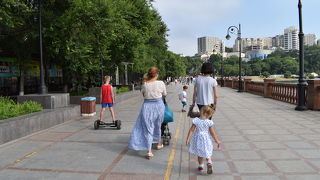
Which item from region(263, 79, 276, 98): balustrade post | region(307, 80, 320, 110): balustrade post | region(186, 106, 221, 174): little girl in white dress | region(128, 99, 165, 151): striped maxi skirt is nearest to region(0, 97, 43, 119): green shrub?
region(128, 99, 165, 151): striped maxi skirt

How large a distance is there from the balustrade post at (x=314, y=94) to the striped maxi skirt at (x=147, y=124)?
9.30m

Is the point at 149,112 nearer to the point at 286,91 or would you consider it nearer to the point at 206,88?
the point at 206,88

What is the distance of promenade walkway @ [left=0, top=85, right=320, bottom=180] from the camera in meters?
4.87

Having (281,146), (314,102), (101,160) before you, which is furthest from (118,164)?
(314,102)

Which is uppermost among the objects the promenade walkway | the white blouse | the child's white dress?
the white blouse

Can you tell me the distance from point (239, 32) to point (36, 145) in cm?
3016

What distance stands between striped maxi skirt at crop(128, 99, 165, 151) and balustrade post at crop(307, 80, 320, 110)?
9300 mm

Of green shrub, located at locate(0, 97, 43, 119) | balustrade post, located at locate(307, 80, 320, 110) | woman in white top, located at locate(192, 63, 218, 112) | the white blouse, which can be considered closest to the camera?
woman in white top, located at locate(192, 63, 218, 112)

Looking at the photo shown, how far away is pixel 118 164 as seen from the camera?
545 centimetres

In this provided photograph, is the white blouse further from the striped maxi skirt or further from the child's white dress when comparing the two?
the child's white dress

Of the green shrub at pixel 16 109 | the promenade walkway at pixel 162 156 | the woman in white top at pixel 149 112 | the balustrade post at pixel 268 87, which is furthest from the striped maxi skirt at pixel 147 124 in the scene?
the balustrade post at pixel 268 87

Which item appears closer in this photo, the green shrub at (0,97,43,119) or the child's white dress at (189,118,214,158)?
the child's white dress at (189,118,214,158)

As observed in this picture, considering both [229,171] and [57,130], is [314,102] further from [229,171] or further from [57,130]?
[57,130]

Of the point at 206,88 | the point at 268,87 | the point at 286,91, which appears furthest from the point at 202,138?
the point at 268,87
